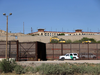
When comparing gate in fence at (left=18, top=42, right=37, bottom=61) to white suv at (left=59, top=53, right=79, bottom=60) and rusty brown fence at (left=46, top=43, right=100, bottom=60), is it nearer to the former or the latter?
rusty brown fence at (left=46, top=43, right=100, bottom=60)

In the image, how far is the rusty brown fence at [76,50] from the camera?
29.6 m

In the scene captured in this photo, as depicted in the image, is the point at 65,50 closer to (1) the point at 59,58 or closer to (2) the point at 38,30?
(1) the point at 59,58

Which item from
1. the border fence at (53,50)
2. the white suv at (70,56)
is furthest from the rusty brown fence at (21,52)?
the white suv at (70,56)

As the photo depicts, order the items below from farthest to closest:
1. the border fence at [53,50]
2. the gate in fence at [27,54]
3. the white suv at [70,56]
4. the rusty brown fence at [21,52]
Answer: the white suv at [70,56], the border fence at [53,50], the gate in fence at [27,54], the rusty brown fence at [21,52]

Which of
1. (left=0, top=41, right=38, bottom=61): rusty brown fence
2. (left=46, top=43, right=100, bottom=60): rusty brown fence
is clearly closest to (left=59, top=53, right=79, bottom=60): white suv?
(left=46, top=43, right=100, bottom=60): rusty brown fence

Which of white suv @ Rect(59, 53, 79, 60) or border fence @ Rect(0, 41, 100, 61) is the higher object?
border fence @ Rect(0, 41, 100, 61)

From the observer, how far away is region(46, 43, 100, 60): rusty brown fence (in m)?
29.6

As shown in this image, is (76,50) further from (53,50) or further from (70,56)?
(53,50)

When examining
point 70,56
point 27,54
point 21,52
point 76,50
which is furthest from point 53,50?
point 21,52

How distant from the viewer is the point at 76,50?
30922mm

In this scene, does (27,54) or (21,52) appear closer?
(27,54)

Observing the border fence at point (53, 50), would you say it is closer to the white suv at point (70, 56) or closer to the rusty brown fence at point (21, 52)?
the rusty brown fence at point (21, 52)

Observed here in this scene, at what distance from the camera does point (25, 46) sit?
29422mm

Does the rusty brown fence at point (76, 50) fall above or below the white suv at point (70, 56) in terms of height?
above
